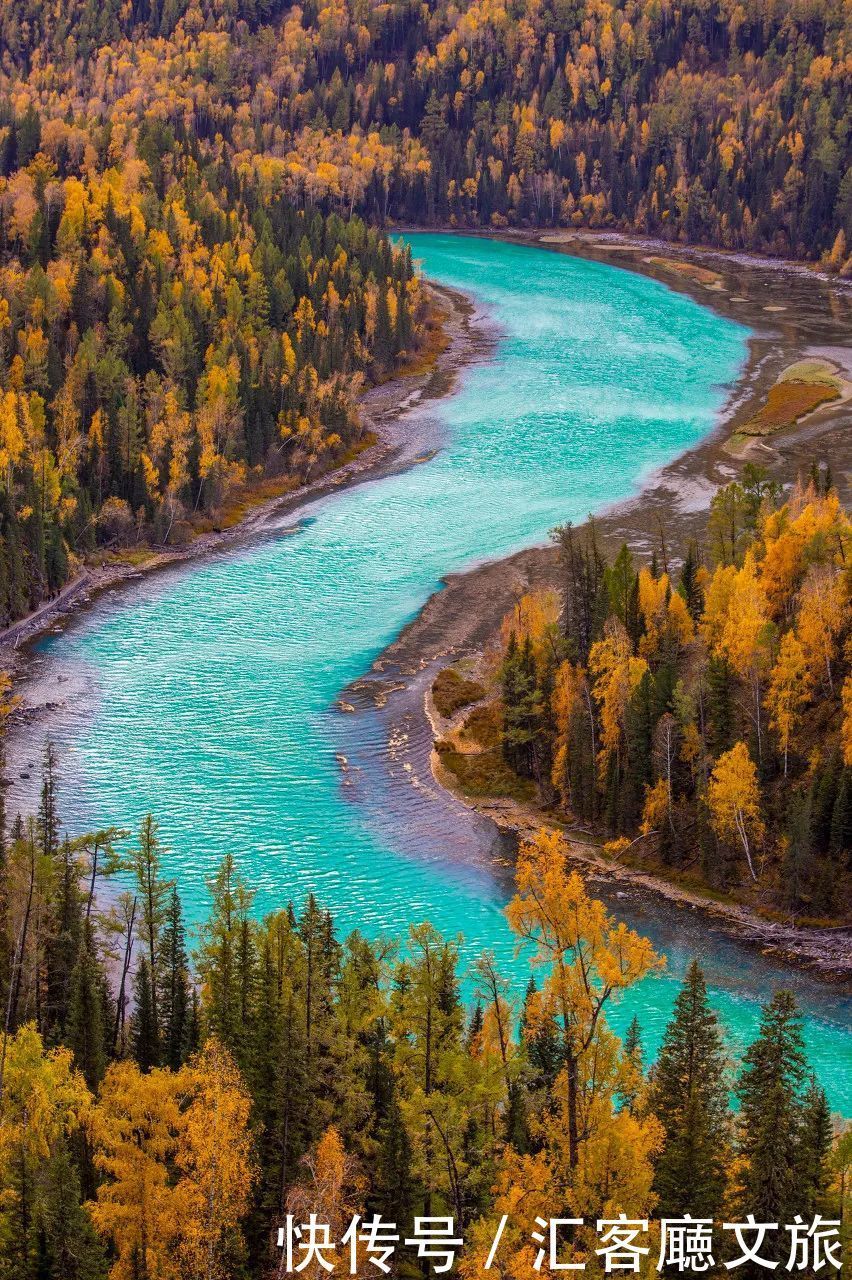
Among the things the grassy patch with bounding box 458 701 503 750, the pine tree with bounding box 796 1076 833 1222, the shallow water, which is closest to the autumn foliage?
the grassy patch with bounding box 458 701 503 750

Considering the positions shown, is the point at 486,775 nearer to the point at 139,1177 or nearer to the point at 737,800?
the point at 737,800

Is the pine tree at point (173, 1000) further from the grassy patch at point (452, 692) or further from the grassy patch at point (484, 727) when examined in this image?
the grassy patch at point (452, 692)

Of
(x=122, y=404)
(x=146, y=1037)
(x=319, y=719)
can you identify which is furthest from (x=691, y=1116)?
(x=122, y=404)

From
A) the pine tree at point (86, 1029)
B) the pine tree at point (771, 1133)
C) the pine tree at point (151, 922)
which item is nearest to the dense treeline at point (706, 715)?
the pine tree at point (151, 922)

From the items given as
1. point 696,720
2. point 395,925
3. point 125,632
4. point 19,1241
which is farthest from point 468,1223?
point 125,632

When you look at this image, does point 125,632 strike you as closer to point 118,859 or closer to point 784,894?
point 118,859
